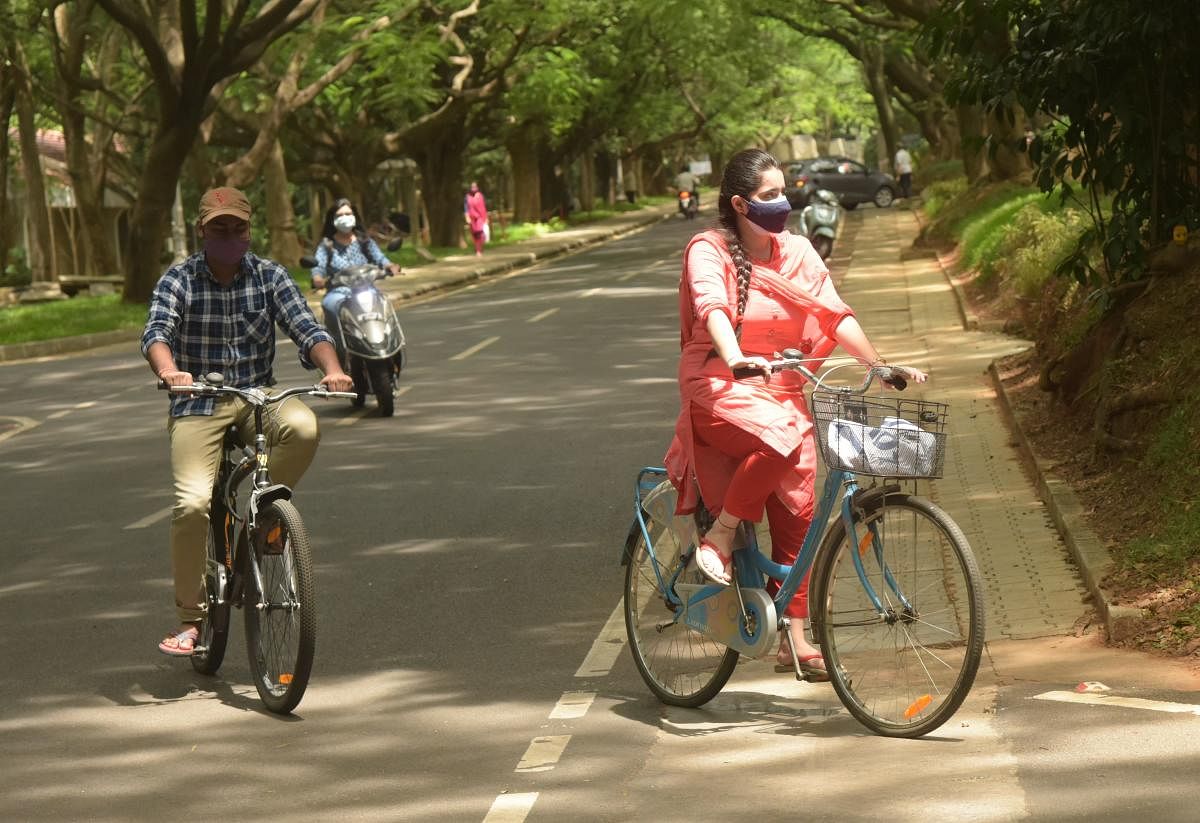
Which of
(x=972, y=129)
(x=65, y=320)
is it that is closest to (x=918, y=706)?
(x=65, y=320)

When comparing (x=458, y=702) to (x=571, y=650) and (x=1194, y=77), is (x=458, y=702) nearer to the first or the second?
(x=571, y=650)

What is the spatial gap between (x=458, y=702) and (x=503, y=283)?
2739cm

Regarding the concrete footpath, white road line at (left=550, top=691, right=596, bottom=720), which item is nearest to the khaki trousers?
white road line at (left=550, top=691, right=596, bottom=720)

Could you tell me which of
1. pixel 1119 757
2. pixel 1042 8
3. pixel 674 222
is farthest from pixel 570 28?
pixel 1119 757

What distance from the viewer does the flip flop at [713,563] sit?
5.96 metres

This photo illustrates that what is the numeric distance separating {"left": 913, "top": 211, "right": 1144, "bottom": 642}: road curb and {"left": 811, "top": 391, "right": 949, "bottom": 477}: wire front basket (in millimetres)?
1838

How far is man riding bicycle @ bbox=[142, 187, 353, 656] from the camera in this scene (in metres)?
7.00

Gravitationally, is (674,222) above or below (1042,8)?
below

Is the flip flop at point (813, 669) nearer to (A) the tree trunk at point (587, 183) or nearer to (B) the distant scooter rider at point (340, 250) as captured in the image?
(B) the distant scooter rider at point (340, 250)

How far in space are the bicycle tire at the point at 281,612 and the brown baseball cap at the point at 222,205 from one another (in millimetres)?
1209

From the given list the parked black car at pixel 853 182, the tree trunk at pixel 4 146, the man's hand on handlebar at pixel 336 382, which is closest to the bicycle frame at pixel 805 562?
the man's hand on handlebar at pixel 336 382

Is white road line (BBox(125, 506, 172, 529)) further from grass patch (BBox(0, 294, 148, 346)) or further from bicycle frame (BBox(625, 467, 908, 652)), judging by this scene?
grass patch (BBox(0, 294, 148, 346))

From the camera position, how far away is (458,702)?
6.70 meters

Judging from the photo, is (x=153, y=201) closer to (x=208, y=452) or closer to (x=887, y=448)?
(x=208, y=452)
